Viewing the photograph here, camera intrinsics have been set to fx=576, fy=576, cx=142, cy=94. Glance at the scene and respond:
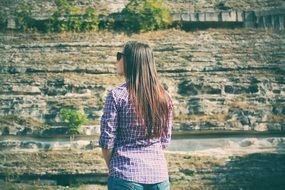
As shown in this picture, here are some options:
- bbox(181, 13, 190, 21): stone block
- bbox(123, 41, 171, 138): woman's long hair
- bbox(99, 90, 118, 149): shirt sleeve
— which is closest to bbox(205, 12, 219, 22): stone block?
bbox(181, 13, 190, 21): stone block

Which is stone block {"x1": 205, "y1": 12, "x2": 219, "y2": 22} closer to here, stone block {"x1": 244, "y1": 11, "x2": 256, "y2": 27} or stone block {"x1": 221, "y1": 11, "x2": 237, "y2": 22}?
stone block {"x1": 221, "y1": 11, "x2": 237, "y2": 22}

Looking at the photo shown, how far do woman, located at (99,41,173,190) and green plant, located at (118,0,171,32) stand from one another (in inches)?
370

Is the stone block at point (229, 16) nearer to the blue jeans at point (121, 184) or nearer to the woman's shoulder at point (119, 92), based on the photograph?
the woman's shoulder at point (119, 92)

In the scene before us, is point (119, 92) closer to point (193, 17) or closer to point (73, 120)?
point (73, 120)

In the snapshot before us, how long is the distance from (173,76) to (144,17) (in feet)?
7.12

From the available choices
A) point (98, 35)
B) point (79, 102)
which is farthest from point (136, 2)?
point (79, 102)

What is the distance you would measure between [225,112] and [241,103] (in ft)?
1.36

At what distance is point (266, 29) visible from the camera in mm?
12758

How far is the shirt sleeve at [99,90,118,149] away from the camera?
11.1ft

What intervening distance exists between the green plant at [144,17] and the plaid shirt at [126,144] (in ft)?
31.2

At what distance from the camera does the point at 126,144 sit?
345 cm

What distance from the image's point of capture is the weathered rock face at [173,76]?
10.3m

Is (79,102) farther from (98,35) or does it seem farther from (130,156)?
(130,156)

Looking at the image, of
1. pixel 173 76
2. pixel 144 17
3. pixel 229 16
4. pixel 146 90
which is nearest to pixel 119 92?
pixel 146 90
